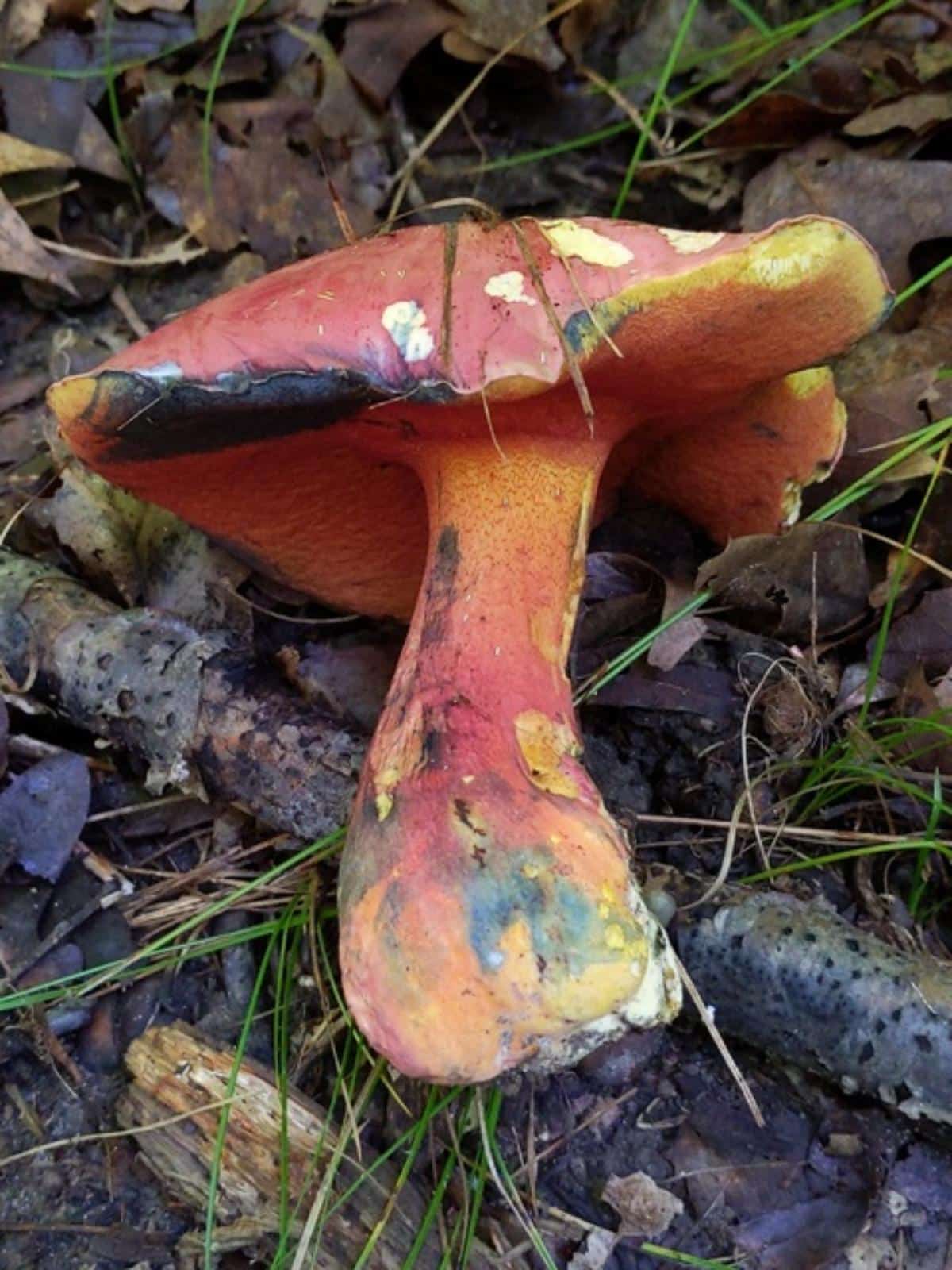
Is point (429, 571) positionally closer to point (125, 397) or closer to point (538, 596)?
point (538, 596)

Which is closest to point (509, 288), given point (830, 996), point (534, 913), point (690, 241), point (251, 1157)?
point (690, 241)

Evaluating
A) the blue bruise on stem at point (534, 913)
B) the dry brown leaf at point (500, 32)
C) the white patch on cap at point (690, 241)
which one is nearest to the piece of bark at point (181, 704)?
the blue bruise on stem at point (534, 913)

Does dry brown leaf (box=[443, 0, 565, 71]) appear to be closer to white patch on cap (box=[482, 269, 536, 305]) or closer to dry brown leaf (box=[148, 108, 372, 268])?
dry brown leaf (box=[148, 108, 372, 268])

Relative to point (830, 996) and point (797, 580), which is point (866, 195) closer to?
point (797, 580)

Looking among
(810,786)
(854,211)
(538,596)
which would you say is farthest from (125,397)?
(854,211)

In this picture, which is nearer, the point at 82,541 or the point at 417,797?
the point at 417,797
